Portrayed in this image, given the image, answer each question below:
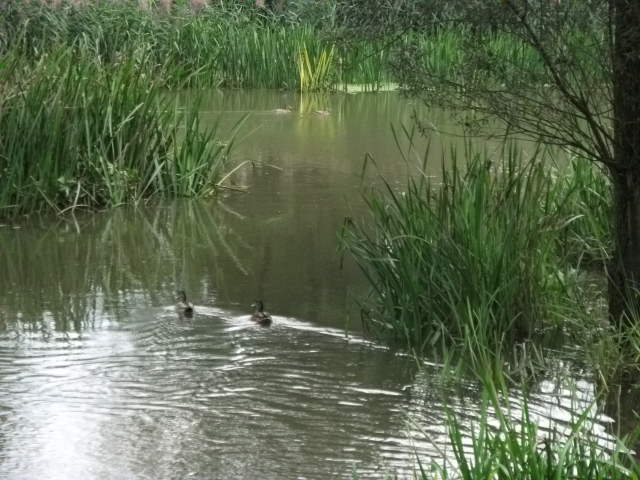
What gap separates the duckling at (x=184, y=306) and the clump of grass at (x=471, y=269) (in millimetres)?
1045

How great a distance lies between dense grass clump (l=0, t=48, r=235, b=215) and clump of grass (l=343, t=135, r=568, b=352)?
12.0 feet

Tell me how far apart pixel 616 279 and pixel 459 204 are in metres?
0.92

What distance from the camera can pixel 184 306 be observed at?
6.08 m

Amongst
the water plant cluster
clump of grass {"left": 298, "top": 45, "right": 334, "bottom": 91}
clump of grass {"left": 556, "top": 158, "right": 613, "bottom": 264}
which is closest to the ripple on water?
clump of grass {"left": 556, "top": 158, "right": 613, "bottom": 264}

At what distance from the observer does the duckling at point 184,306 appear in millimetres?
6027

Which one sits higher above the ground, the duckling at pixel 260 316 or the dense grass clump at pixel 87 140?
the dense grass clump at pixel 87 140

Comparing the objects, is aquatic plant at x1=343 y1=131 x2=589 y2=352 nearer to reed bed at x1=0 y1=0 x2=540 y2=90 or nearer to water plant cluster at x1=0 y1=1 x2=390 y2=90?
reed bed at x1=0 y1=0 x2=540 y2=90

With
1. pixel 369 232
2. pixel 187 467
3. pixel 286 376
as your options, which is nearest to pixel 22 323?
pixel 286 376

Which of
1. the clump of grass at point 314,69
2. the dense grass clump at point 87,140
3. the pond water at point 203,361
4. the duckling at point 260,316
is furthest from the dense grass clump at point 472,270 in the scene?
the clump of grass at point 314,69

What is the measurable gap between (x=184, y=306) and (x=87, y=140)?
300cm

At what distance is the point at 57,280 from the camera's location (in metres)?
6.90

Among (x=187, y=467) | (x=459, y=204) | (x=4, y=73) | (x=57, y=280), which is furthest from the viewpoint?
(x=4, y=73)

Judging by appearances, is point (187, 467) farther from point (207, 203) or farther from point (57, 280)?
point (207, 203)

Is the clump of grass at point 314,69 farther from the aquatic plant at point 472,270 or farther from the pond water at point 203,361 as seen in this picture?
the aquatic plant at point 472,270
